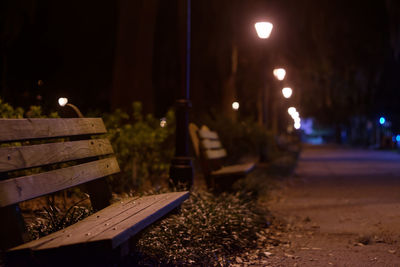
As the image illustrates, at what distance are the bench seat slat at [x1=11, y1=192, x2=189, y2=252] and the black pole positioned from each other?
2774 millimetres

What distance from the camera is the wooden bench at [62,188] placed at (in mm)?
3016

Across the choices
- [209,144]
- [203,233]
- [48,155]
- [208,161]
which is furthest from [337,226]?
[48,155]

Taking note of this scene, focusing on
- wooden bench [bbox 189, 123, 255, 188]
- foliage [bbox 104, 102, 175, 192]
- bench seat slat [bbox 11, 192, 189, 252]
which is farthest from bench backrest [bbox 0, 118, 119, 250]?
wooden bench [bbox 189, 123, 255, 188]

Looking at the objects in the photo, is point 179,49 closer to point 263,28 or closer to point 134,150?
point 263,28

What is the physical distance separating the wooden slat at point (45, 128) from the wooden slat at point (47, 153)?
0.27 feet

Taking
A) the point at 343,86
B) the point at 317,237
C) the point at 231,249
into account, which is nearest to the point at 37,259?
the point at 231,249

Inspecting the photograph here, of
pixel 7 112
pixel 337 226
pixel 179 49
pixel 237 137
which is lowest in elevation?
pixel 337 226

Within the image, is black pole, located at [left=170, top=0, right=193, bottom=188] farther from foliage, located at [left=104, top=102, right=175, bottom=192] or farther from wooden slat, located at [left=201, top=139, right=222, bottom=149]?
foliage, located at [left=104, top=102, right=175, bottom=192]

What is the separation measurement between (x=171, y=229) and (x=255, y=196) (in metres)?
3.95

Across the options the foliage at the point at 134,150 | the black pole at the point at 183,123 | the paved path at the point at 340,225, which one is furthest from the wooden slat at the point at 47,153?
the foliage at the point at 134,150

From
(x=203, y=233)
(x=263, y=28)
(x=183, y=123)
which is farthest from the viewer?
(x=263, y=28)

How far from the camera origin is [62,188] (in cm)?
402

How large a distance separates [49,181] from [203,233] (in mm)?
2007

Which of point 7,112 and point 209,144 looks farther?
point 209,144
